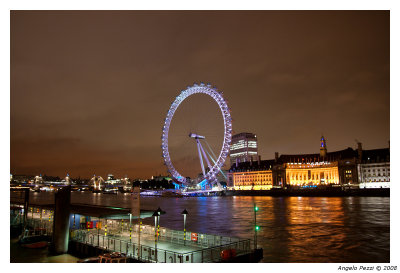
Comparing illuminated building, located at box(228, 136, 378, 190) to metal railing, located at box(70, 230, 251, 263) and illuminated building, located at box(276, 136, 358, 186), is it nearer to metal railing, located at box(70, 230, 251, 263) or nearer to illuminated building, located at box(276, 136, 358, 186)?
illuminated building, located at box(276, 136, 358, 186)

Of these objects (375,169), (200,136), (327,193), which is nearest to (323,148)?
(375,169)

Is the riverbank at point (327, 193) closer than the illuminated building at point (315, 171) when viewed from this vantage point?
Yes

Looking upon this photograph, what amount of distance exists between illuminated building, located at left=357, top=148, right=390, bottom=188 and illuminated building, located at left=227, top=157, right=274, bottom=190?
1739 inches

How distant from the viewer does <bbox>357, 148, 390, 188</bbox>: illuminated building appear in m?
125

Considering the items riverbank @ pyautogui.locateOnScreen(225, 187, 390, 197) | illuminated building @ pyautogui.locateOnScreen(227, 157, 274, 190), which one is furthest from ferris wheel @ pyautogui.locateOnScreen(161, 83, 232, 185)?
illuminated building @ pyautogui.locateOnScreen(227, 157, 274, 190)

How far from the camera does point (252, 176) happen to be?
173625mm

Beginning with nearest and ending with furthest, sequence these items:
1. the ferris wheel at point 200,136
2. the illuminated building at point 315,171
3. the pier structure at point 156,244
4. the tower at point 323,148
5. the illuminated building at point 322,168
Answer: the pier structure at point 156,244
the ferris wheel at point 200,136
the illuminated building at point 315,171
the illuminated building at point 322,168
the tower at point 323,148

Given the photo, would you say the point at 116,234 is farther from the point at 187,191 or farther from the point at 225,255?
the point at 187,191

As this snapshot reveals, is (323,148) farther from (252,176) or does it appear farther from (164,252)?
(164,252)

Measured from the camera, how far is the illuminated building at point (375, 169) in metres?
125

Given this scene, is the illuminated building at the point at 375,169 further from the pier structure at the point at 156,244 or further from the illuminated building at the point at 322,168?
the pier structure at the point at 156,244

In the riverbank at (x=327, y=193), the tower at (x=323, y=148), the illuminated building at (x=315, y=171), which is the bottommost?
the riverbank at (x=327, y=193)

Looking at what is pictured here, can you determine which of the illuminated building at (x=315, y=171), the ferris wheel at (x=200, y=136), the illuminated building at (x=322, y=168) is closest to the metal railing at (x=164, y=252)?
the ferris wheel at (x=200, y=136)

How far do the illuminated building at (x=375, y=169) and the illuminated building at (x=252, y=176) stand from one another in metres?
44.2
